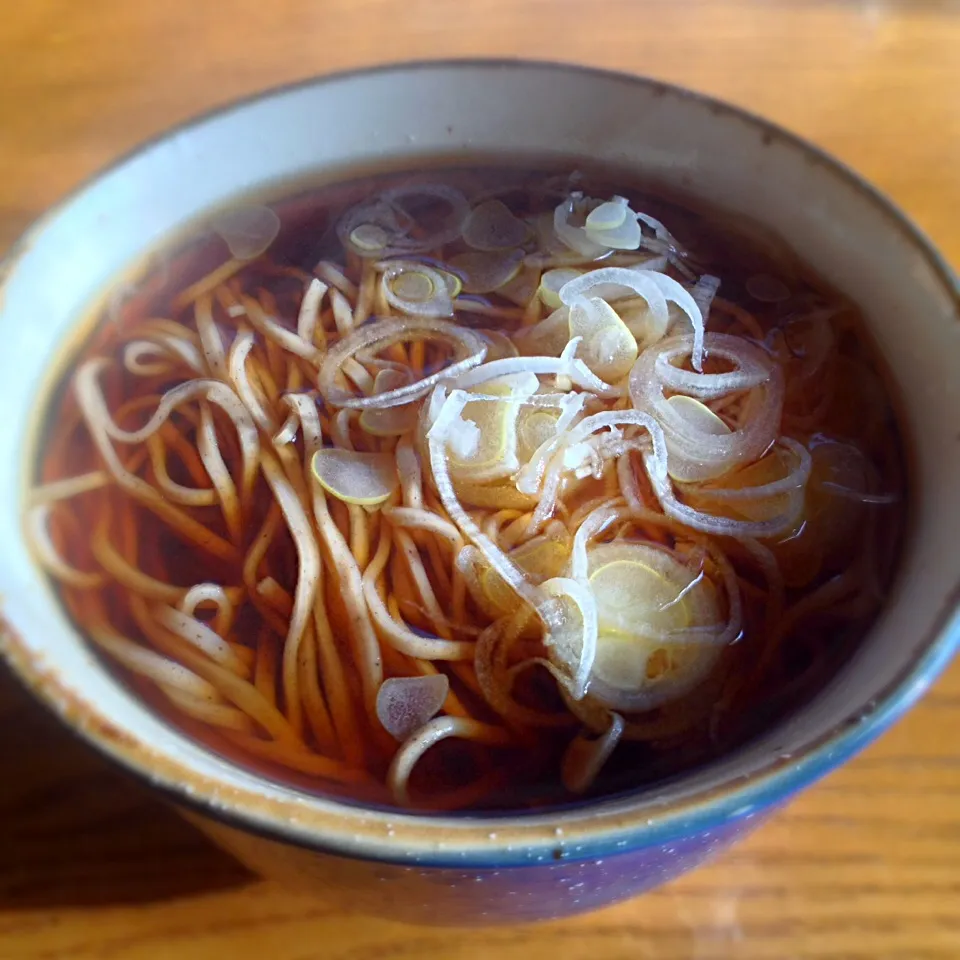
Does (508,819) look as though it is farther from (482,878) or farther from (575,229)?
(575,229)

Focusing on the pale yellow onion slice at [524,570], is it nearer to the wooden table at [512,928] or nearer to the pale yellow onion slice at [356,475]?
the pale yellow onion slice at [356,475]

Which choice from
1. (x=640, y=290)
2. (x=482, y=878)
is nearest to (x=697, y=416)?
(x=640, y=290)

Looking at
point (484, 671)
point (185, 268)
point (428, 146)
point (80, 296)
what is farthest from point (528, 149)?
point (484, 671)

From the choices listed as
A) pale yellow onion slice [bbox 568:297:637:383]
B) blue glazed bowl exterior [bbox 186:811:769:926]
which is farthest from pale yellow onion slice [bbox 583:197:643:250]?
blue glazed bowl exterior [bbox 186:811:769:926]

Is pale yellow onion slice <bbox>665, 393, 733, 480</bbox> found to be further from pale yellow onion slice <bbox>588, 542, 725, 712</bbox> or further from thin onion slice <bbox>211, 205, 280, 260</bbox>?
thin onion slice <bbox>211, 205, 280, 260</bbox>

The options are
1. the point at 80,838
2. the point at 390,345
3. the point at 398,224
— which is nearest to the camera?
the point at 80,838

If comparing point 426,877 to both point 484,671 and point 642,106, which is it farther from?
point 642,106

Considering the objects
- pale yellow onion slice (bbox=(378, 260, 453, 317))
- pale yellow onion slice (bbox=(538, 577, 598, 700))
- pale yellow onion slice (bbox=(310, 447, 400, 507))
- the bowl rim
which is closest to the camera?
the bowl rim
